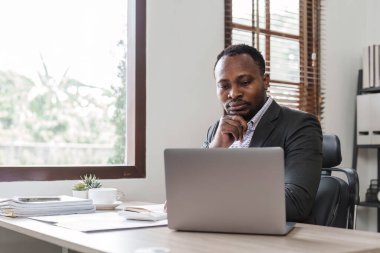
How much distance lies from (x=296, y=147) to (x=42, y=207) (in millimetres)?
877

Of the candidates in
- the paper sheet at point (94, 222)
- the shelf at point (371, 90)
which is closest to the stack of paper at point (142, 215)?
the paper sheet at point (94, 222)

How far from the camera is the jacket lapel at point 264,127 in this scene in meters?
1.92

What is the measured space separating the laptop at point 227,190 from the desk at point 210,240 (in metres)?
0.03

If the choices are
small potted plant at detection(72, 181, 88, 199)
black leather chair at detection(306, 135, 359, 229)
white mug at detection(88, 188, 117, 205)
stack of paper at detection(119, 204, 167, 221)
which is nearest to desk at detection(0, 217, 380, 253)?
stack of paper at detection(119, 204, 167, 221)

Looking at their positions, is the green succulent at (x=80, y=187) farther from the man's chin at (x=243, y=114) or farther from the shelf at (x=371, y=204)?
the shelf at (x=371, y=204)

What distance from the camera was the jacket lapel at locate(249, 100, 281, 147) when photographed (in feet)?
6.30

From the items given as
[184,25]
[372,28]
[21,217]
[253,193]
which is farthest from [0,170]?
[372,28]

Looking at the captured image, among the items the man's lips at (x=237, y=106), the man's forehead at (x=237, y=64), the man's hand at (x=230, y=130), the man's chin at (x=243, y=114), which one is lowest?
the man's hand at (x=230, y=130)

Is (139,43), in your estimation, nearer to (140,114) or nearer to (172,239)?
(140,114)

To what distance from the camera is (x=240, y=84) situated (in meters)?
1.96

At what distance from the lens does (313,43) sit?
12.1 feet

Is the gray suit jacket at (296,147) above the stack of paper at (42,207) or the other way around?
above

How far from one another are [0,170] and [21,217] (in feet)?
2.20

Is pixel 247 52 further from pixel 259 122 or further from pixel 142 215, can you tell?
pixel 142 215
